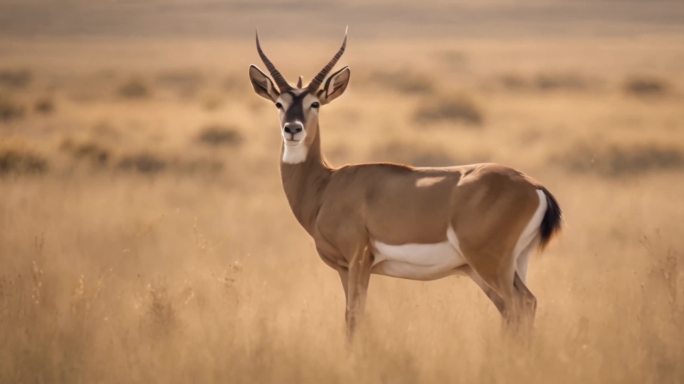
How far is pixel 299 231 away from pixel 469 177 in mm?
6159

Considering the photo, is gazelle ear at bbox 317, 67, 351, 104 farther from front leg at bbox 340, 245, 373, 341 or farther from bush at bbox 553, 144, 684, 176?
bush at bbox 553, 144, 684, 176

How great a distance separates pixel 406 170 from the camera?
27.9ft

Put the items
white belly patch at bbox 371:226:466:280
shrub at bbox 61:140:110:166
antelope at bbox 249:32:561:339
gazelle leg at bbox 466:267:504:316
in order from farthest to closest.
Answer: shrub at bbox 61:140:110:166 < gazelle leg at bbox 466:267:504:316 < white belly patch at bbox 371:226:466:280 < antelope at bbox 249:32:561:339

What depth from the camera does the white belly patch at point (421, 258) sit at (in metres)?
7.94

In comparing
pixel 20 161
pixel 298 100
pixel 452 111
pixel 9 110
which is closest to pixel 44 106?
pixel 9 110

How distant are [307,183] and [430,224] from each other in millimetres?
1524

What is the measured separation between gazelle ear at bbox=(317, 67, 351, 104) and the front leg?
1.75 m

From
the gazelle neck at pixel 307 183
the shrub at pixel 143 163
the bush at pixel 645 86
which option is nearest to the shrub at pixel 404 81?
the bush at pixel 645 86

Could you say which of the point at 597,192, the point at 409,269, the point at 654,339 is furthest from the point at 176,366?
the point at 597,192

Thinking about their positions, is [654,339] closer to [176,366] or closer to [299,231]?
[176,366]

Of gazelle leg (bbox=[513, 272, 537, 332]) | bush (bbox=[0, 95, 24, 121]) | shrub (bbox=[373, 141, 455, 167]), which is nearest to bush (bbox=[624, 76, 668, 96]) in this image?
shrub (bbox=[373, 141, 455, 167])

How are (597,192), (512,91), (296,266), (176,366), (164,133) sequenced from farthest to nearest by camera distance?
1. (512,91)
2. (164,133)
3. (597,192)
4. (296,266)
5. (176,366)

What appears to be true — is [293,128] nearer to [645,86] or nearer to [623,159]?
[623,159]

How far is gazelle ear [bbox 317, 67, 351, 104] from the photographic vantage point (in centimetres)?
934
